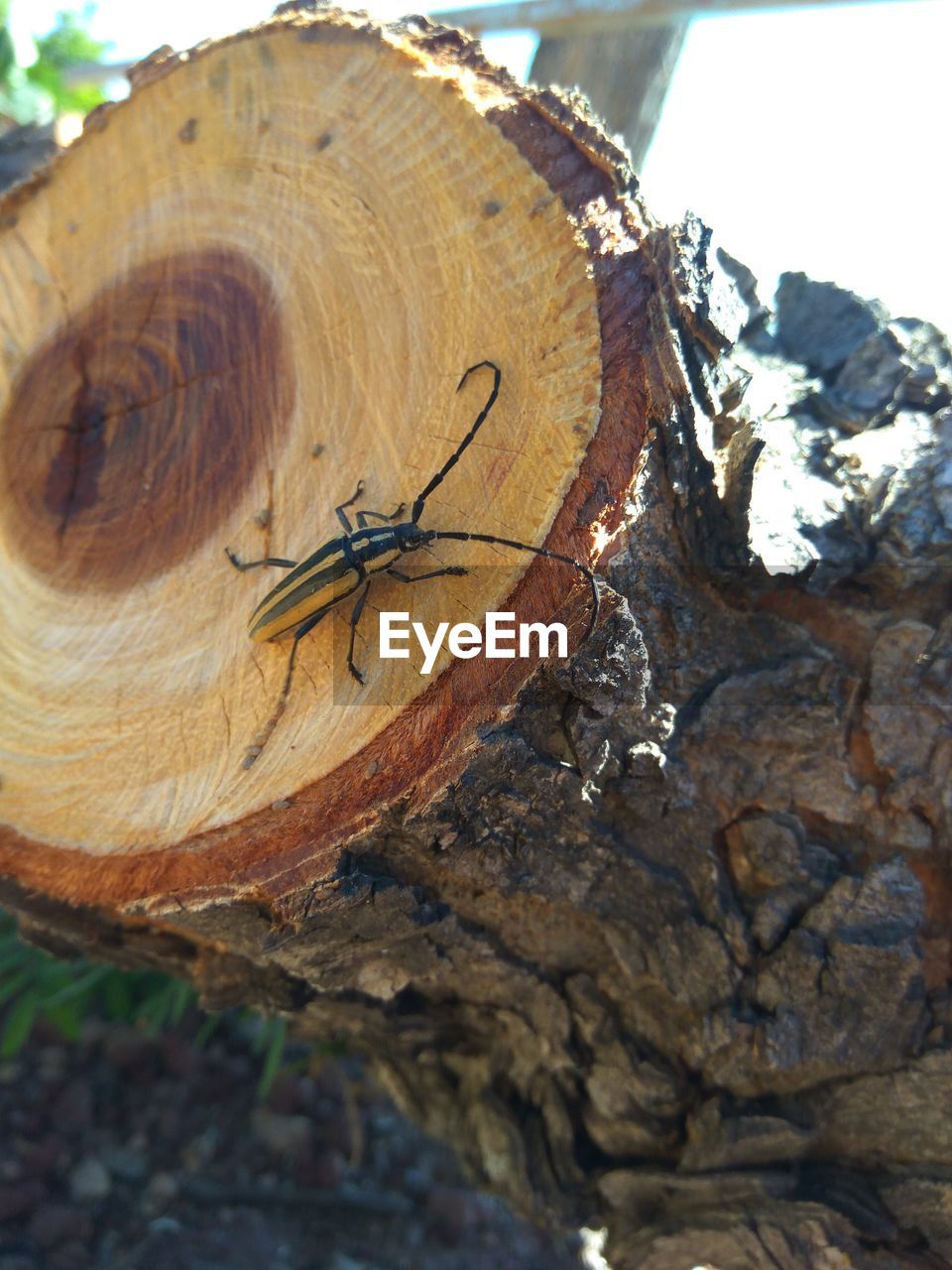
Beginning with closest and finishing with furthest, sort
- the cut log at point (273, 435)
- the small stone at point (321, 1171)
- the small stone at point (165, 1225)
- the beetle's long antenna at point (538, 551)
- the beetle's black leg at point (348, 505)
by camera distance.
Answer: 1. the beetle's long antenna at point (538, 551)
2. the cut log at point (273, 435)
3. the beetle's black leg at point (348, 505)
4. the small stone at point (165, 1225)
5. the small stone at point (321, 1171)

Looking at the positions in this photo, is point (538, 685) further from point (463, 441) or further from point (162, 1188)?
point (162, 1188)

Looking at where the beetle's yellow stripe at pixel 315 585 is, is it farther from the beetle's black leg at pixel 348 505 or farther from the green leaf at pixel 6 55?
the green leaf at pixel 6 55

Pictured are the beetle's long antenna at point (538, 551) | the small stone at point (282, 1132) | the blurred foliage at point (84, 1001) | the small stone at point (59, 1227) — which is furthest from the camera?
the blurred foliage at point (84, 1001)

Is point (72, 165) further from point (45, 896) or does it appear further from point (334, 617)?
point (45, 896)

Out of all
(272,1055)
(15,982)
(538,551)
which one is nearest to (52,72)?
(15,982)

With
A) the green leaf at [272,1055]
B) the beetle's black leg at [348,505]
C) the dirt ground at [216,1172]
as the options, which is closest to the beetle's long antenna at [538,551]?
the beetle's black leg at [348,505]

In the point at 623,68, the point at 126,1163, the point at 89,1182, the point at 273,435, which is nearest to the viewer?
the point at 273,435

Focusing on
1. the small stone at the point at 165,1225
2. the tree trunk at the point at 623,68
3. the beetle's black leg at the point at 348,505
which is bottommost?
the small stone at the point at 165,1225
